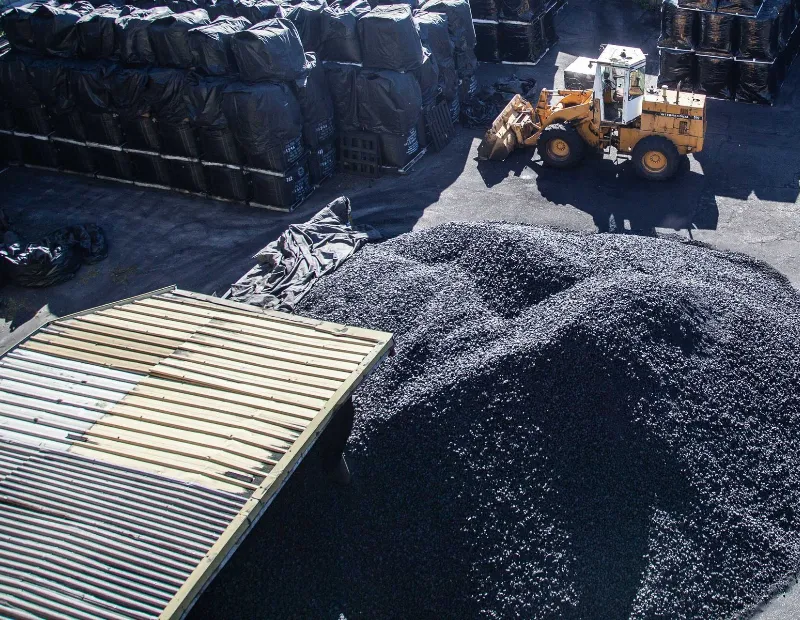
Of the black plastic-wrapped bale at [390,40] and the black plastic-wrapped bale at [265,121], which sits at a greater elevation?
the black plastic-wrapped bale at [390,40]

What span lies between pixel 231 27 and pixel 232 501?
12758 millimetres

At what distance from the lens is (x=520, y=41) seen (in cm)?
2359

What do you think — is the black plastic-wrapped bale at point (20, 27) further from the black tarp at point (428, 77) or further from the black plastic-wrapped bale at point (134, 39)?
the black tarp at point (428, 77)

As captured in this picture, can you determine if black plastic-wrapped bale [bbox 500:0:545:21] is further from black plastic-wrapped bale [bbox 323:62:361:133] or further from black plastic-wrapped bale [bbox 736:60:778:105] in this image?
black plastic-wrapped bale [bbox 323:62:361:133]

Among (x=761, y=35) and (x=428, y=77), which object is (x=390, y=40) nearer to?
(x=428, y=77)

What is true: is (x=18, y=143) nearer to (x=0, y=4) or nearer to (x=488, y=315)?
(x=0, y=4)

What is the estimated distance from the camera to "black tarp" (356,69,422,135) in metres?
18.0

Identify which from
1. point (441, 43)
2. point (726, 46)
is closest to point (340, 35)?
point (441, 43)

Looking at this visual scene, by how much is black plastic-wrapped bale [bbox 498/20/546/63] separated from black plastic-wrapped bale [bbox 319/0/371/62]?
5948 mm

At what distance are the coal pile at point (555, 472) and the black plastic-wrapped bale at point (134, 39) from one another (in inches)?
364

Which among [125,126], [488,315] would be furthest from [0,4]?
[488,315]

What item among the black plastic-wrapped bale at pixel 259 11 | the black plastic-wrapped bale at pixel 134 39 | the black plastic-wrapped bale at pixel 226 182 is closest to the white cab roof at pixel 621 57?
the black plastic-wrapped bale at pixel 259 11

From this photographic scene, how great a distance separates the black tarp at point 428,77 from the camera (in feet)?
62.0

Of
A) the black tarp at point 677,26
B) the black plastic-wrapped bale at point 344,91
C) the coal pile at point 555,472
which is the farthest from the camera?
the black tarp at point 677,26
